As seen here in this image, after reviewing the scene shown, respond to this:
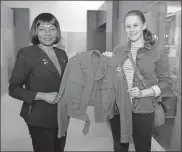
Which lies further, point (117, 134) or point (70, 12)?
point (70, 12)

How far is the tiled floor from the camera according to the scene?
1.96 metres

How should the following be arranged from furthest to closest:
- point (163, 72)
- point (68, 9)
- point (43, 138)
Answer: point (68, 9)
point (43, 138)
point (163, 72)

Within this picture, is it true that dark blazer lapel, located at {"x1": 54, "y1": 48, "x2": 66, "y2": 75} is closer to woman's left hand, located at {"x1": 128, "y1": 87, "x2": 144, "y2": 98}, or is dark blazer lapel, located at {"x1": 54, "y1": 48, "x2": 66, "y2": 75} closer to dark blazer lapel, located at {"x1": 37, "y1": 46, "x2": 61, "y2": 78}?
dark blazer lapel, located at {"x1": 37, "y1": 46, "x2": 61, "y2": 78}

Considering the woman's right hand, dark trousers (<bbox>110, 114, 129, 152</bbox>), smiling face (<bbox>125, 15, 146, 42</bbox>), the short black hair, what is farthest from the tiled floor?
smiling face (<bbox>125, 15, 146, 42</bbox>)

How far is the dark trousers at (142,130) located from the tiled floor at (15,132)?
0.53 meters

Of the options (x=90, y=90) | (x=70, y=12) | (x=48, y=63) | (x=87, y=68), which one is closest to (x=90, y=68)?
(x=87, y=68)

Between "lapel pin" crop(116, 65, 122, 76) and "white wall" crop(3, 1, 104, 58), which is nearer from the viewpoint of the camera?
"lapel pin" crop(116, 65, 122, 76)

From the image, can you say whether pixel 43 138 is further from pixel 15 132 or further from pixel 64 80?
pixel 15 132

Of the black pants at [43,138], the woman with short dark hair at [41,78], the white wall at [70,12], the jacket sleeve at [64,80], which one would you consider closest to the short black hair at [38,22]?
the woman with short dark hair at [41,78]

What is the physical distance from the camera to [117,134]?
1.46 meters

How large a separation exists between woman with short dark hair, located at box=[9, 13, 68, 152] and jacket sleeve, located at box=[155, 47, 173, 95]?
19.7 inches

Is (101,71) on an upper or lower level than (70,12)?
lower

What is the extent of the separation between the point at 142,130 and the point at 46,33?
0.74 metres

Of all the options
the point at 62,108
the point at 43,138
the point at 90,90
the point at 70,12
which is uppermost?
the point at 70,12
